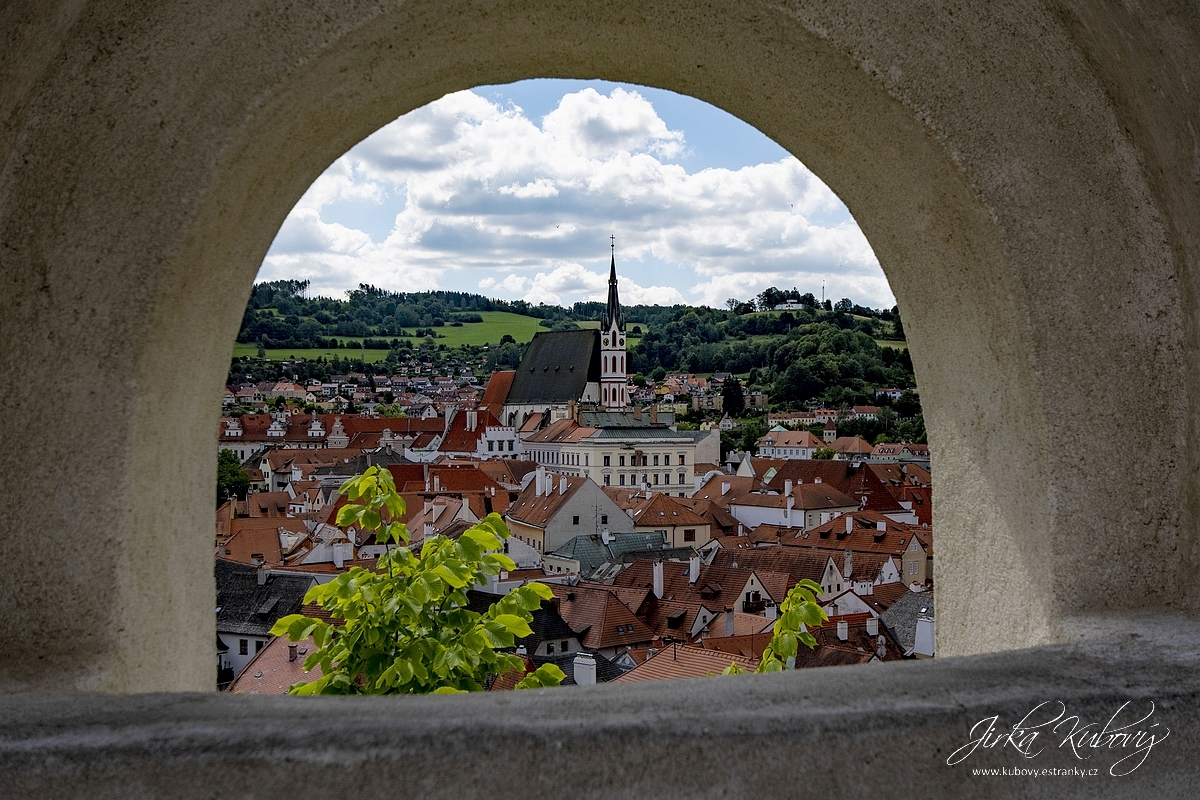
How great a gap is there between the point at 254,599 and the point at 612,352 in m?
61.2

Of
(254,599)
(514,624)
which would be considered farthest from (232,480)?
(514,624)

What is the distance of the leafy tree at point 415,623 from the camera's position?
2693 mm

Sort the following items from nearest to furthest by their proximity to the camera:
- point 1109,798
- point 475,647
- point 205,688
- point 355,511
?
point 1109,798 → point 205,688 → point 475,647 → point 355,511

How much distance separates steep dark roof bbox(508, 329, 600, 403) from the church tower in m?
0.75

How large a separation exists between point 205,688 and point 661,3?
4.45 ft

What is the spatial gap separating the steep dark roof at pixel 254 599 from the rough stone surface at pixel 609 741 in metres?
23.9

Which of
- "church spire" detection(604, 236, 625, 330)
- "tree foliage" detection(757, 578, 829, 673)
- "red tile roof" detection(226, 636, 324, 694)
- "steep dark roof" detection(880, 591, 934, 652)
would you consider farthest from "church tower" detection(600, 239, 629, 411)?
"tree foliage" detection(757, 578, 829, 673)

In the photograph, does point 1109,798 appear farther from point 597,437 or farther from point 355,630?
point 597,437

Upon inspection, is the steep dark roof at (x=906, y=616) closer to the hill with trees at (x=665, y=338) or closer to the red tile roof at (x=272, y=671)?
the red tile roof at (x=272, y=671)

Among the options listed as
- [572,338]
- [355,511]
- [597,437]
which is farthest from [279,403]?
[355,511]

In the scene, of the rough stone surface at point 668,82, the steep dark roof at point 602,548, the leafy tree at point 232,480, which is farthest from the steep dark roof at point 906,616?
the leafy tree at point 232,480

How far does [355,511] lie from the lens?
3.07 meters

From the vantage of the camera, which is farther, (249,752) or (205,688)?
(205,688)

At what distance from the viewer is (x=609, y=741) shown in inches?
49.4
